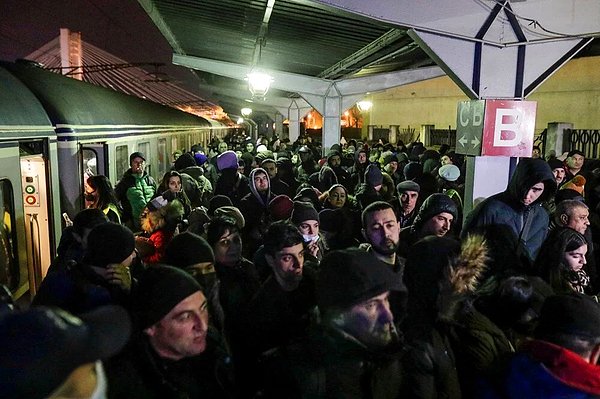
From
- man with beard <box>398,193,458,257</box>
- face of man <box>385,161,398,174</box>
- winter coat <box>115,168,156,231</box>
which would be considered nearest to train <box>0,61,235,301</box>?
winter coat <box>115,168,156,231</box>

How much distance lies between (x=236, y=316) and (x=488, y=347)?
1.42 m

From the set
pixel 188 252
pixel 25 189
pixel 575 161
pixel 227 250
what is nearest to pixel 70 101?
pixel 25 189

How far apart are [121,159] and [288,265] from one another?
802 centimetres

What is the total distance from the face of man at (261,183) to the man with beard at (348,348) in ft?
12.3

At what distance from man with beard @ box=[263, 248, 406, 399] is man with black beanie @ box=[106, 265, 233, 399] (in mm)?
299

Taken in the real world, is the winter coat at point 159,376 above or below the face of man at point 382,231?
below

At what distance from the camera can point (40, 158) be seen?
6527 mm

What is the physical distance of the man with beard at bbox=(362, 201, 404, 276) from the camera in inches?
126

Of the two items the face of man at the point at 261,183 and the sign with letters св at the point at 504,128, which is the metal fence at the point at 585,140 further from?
the face of man at the point at 261,183

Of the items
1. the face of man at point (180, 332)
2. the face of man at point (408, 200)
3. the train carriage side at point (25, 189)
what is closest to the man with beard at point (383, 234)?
the face of man at point (180, 332)

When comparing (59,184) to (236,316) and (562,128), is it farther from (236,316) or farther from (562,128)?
(562,128)

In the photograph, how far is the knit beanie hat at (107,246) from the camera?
2.79 meters

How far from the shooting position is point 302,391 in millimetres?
1921

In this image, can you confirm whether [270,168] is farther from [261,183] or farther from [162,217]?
[162,217]
